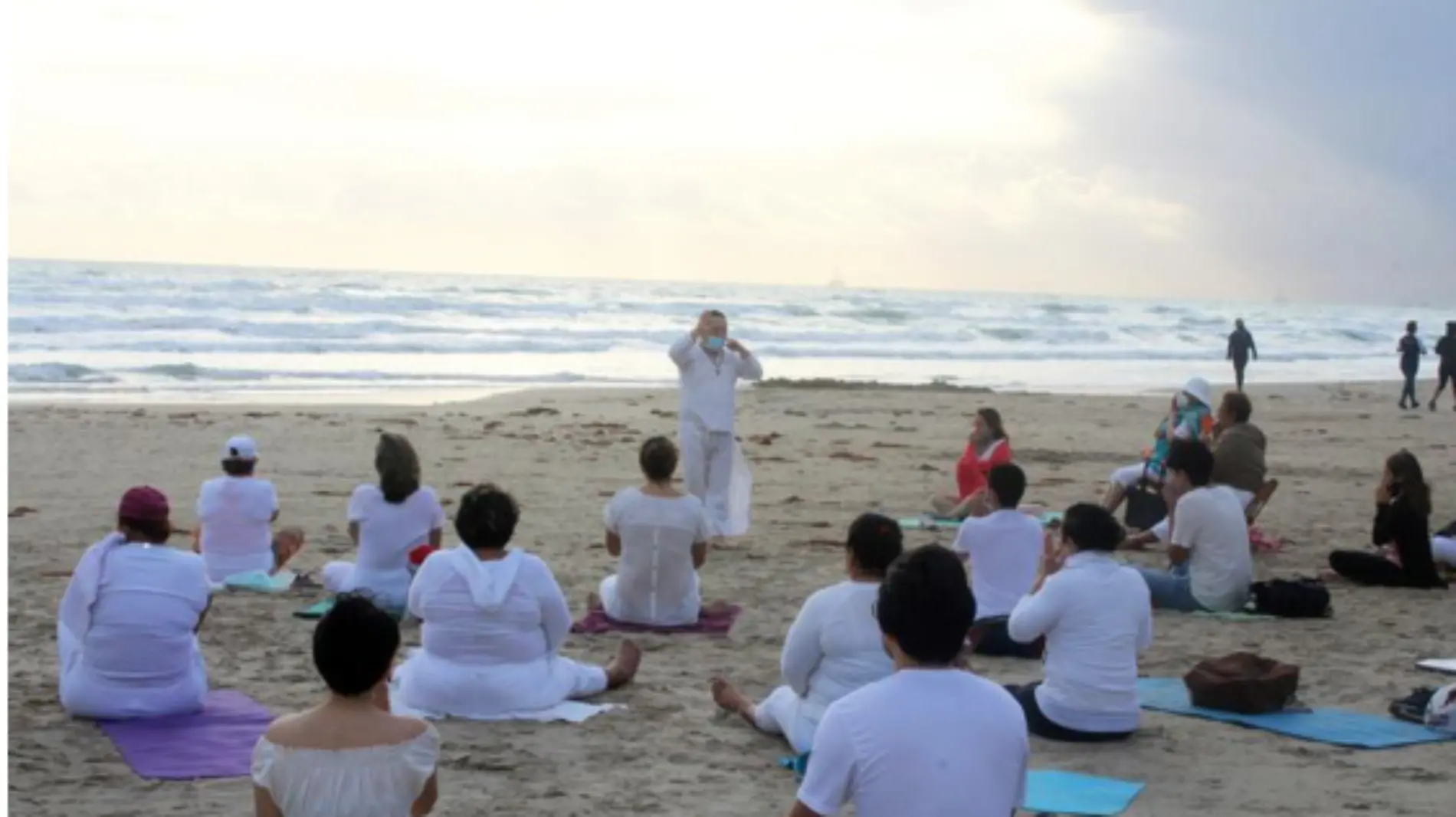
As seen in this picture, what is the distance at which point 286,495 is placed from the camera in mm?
Answer: 14266

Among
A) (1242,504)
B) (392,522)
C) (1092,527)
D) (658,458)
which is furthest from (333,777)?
(1242,504)

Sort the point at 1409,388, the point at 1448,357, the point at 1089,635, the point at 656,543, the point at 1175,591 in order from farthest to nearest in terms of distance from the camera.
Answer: the point at 1409,388
the point at 1448,357
the point at 1175,591
the point at 656,543
the point at 1089,635

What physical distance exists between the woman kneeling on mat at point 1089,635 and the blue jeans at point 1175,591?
9.47ft

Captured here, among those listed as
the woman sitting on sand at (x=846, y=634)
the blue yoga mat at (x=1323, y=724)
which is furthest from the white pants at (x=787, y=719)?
the blue yoga mat at (x=1323, y=724)

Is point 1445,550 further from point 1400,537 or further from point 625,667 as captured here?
point 625,667

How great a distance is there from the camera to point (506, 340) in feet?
154

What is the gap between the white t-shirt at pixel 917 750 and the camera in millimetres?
3736

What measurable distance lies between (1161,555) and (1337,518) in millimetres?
3012

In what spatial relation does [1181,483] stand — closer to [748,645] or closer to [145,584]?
[748,645]

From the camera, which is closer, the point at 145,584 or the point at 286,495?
the point at 145,584

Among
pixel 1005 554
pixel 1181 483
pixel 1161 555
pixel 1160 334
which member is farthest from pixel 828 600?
pixel 1160 334

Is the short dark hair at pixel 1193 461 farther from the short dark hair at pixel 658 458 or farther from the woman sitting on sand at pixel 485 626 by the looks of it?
the woman sitting on sand at pixel 485 626

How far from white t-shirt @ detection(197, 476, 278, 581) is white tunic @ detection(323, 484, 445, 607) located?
1.14 m

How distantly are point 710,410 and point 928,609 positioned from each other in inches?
331
